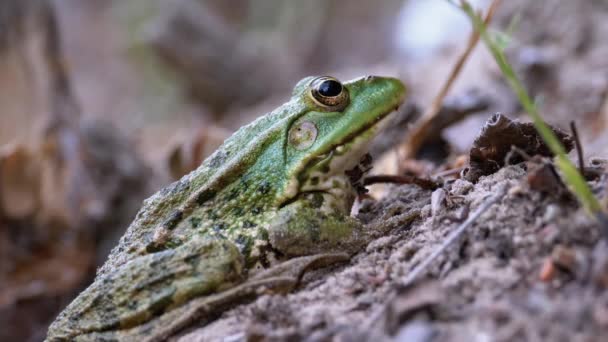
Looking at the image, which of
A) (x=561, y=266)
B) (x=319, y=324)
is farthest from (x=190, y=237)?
(x=561, y=266)

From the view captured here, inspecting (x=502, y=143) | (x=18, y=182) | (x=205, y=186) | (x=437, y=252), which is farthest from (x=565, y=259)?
(x=18, y=182)

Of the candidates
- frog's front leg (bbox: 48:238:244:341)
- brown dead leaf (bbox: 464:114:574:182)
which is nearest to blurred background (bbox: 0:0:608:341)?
brown dead leaf (bbox: 464:114:574:182)

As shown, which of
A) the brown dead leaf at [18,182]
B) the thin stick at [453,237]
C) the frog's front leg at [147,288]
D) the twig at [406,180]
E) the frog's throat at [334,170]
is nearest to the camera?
the thin stick at [453,237]

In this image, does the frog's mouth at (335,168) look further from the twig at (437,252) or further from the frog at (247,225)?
the twig at (437,252)

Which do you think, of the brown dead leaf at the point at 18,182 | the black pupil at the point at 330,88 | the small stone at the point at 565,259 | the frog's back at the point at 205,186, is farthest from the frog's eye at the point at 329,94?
the brown dead leaf at the point at 18,182

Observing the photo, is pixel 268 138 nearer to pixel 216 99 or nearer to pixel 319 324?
pixel 319 324

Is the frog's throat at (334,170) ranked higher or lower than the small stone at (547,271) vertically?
higher

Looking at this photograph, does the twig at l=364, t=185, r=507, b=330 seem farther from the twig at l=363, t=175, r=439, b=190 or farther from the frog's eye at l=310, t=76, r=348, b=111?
the frog's eye at l=310, t=76, r=348, b=111

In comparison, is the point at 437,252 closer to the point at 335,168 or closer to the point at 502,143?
the point at 502,143
